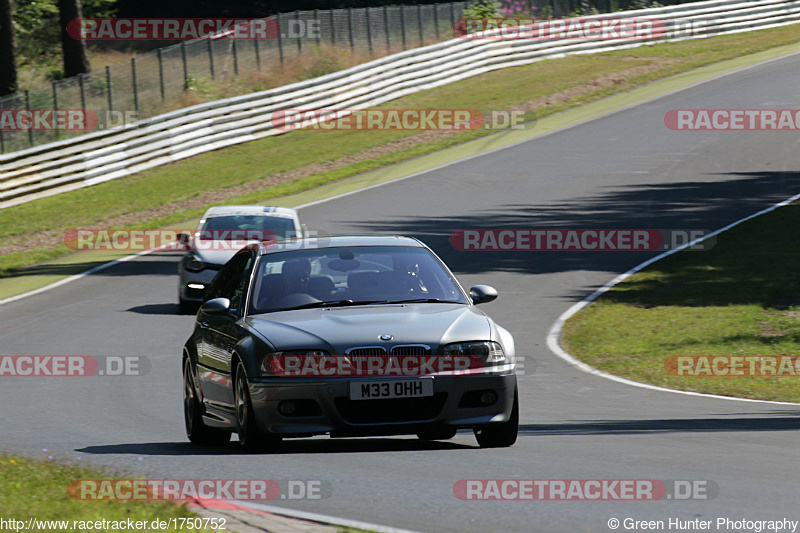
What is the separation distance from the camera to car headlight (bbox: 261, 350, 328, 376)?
8.41 meters

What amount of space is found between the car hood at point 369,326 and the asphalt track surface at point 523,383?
796 mm

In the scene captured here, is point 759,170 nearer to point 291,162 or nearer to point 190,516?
point 291,162

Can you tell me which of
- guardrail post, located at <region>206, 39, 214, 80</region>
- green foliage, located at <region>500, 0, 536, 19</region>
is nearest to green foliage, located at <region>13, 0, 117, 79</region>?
guardrail post, located at <region>206, 39, 214, 80</region>

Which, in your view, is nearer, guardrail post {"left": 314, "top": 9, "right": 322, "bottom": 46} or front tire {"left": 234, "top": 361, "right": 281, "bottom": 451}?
front tire {"left": 234, "top": 361, "right": 281, "bottom": 451}

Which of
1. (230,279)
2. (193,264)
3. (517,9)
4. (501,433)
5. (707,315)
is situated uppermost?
(517,9)

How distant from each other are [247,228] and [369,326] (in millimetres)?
11808

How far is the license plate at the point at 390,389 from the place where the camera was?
8.34m

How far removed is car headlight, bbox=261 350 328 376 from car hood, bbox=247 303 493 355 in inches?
1.4

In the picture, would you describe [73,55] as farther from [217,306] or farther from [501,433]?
[501,433]

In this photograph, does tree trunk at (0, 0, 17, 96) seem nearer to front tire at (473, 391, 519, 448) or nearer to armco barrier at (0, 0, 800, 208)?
armco barrier at (0, 0, 800, 208)

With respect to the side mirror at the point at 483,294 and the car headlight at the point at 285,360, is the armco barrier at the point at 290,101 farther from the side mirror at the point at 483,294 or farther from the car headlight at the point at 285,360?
the car headlight at the point at 285,360

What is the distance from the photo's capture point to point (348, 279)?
9.50m

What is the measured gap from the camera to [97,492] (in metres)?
7.09

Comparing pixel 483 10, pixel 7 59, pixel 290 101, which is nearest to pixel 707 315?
pixel 290 101
